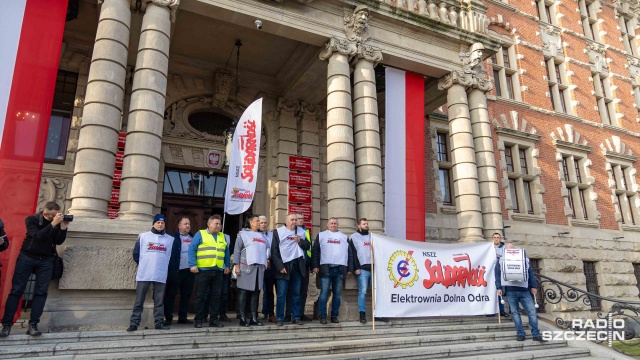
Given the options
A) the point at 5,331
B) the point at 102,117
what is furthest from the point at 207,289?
the point at 102,117

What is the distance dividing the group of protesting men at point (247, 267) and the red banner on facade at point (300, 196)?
15.9ft

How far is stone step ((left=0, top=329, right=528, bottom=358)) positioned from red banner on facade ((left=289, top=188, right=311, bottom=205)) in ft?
20.8

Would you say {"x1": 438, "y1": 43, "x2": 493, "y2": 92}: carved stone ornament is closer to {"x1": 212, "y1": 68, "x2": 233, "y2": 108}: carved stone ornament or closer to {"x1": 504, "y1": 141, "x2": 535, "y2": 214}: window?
{"x1": 504, "y1": 141, "x2": 535, "y2": 214}: window

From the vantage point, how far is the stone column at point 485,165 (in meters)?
12.1

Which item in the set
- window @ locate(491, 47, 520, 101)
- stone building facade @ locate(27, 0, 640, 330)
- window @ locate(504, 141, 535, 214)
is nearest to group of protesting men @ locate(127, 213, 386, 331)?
stone building facade @ locate(27, 0, 640, 330)

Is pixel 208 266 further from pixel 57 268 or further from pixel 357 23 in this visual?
pixel 357 23

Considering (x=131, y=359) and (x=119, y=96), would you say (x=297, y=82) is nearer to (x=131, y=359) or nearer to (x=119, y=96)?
(x=119, y=96)

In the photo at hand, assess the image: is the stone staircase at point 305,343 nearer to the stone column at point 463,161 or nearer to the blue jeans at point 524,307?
the blue jeans at point 524,307

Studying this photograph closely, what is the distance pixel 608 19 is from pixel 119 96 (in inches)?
1018

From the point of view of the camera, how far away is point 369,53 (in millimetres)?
11312

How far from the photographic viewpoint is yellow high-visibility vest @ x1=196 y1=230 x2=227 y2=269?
284 inches

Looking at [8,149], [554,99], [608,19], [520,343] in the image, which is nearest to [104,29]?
[8,149]

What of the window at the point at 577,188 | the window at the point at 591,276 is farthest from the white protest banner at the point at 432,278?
the window at the point at 577,188

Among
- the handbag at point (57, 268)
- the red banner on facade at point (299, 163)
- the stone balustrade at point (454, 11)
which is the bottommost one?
the handbag at point (57, 268)
